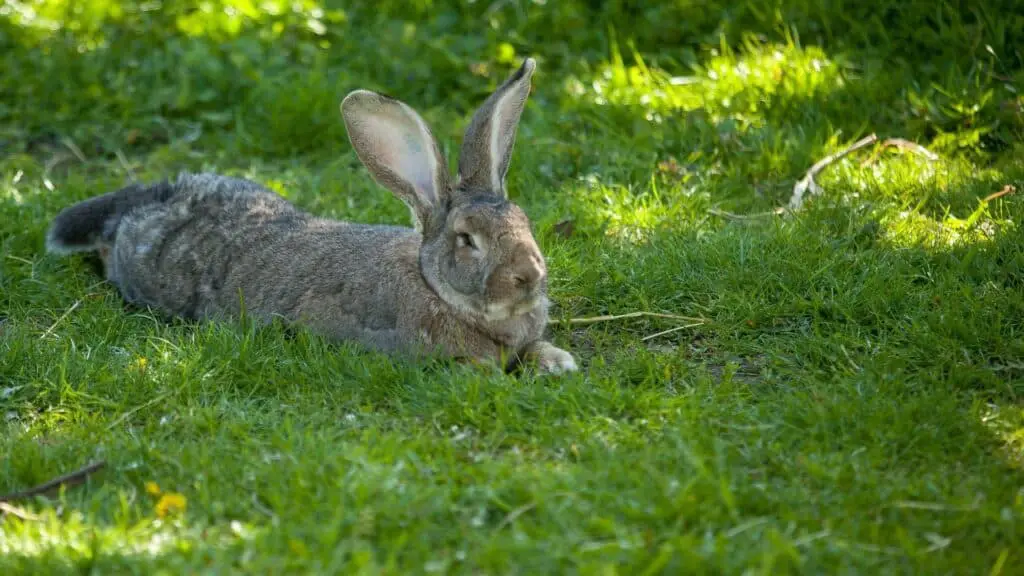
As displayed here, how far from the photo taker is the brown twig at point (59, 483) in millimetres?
3756

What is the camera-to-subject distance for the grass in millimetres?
3494

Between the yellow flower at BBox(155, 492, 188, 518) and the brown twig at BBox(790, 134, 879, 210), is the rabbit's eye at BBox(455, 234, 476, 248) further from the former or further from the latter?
the brown twig at BBox(790, 134, 879, 210)

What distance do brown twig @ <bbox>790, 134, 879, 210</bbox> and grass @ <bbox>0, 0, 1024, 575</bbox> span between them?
69 mm

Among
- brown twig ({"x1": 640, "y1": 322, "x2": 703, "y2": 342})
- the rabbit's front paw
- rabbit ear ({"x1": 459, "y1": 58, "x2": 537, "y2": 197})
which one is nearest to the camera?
the rabbit's front paw

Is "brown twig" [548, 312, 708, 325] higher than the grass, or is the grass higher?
the grass

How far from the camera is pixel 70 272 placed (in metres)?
6.03

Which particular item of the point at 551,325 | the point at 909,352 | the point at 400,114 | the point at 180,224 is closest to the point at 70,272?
the point at 180,224

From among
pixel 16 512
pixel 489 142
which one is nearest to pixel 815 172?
pixel 489 142

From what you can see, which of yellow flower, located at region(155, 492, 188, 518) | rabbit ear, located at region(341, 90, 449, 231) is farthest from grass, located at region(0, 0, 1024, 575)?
rabbit ear, located at region(341, 90, 449, 231)

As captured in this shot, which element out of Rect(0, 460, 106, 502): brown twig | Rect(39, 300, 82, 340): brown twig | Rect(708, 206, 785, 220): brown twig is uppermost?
Rect(0, 460, 106, 502): brown twig

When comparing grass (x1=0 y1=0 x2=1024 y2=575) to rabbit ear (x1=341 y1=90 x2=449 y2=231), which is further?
rabbit ear (x1=341 y1=90 x2=449 y2=231)

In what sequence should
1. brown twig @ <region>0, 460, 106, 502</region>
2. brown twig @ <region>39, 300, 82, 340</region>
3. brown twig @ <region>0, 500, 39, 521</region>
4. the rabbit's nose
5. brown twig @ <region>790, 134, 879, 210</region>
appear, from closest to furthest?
1. brown twig @ <region>0, 500, 39, 521</region>
2. brown twig @ <region>0, 460, 106, 502</region>
3. the rabbit's nose
4. brown twig @ <region>39, 300, 82, 340</region>
5. brown twig @ <region>790, 134, 879, 210</region>

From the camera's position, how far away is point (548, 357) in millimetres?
4812

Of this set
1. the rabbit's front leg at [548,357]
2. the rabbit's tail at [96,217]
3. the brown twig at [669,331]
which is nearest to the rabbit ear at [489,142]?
the rabbit's front leg at [548,357]
